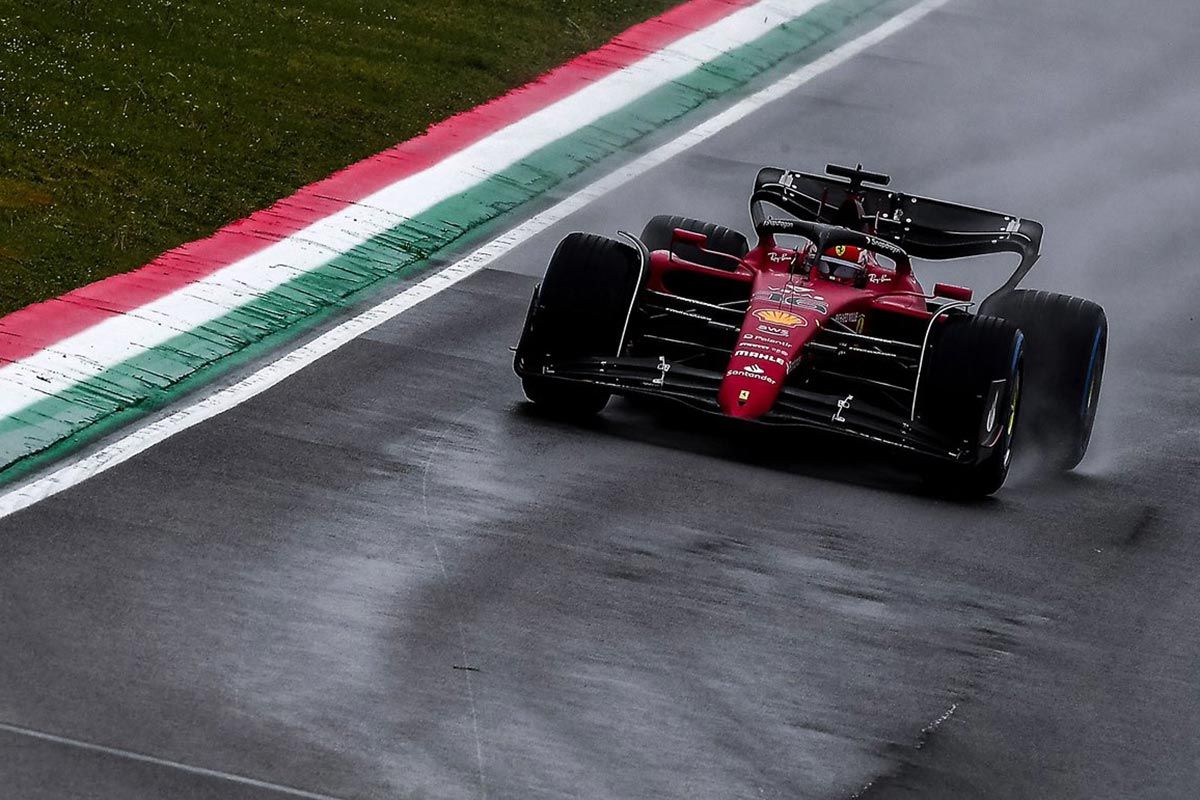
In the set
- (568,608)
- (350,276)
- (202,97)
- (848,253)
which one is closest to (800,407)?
(848,253)

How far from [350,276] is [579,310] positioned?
3.24 m

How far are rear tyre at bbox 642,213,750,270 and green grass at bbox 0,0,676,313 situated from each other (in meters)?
3.29

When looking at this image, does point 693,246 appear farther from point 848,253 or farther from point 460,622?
point 460,622

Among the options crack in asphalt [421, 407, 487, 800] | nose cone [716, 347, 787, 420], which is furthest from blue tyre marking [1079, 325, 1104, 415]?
crack in asphalt [421, 407, 487, 800]

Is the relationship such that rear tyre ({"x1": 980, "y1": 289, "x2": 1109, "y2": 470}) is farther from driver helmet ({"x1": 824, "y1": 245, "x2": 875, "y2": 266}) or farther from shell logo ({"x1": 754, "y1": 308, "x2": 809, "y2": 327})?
shell logo ({"x1": 754, "y1": 308, "x2": 809, "y2": 327})

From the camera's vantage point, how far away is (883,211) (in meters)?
14.7

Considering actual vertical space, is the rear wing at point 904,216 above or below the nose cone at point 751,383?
above

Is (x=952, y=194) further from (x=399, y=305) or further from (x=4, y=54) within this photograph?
(x=4, y=54)

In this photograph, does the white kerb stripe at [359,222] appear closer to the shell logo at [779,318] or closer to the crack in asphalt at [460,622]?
the crack in asphalt at [460,622]

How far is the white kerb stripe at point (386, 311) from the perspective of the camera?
1166 cm

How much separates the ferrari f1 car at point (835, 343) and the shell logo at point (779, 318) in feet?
0.04

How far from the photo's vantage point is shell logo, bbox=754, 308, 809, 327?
12891 mm

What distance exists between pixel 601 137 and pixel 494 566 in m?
9.45

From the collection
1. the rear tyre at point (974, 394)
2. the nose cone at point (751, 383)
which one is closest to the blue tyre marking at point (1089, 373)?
the rear tyre at point (974, 394)
